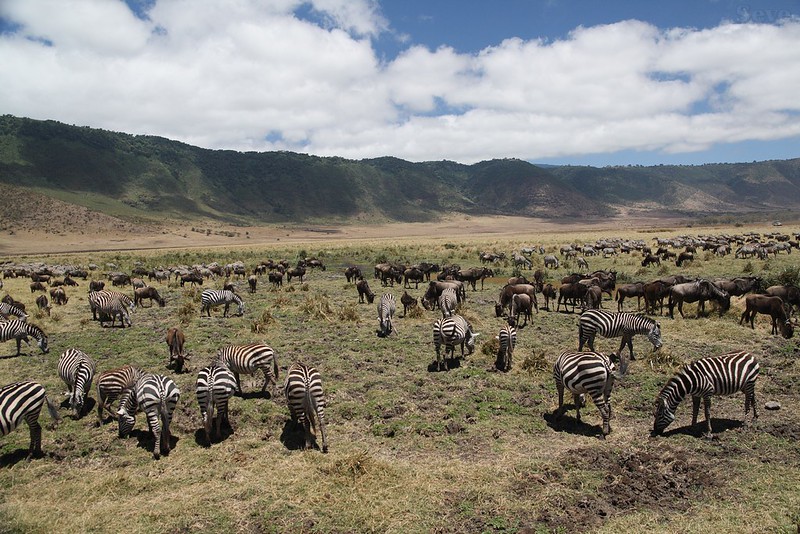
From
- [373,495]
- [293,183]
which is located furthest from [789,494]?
[293,183]

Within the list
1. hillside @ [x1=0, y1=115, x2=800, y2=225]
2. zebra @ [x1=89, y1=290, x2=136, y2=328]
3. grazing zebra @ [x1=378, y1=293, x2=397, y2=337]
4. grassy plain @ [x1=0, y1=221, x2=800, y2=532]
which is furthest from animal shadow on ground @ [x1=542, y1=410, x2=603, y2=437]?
hillside @ [x1=0, y1=115, x2=800, y2=225]

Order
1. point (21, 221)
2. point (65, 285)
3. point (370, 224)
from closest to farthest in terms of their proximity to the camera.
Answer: point (65, 285), point (21, 221), point (370, 224)

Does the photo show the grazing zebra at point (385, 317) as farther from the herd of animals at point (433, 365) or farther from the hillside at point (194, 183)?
the hillside at point (194, 183)

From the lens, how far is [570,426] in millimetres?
10875

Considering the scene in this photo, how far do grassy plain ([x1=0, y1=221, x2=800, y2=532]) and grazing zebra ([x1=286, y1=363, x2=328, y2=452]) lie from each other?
19.3 inches

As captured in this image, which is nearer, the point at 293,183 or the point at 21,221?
the point at 21,221

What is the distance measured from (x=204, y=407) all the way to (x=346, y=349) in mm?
7238

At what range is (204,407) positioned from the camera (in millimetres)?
10328

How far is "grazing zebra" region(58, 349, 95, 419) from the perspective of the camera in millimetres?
11727

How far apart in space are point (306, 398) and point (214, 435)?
245 cm

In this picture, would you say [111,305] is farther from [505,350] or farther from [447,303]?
[505,350]

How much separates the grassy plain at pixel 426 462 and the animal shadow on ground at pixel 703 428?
0.06 metres

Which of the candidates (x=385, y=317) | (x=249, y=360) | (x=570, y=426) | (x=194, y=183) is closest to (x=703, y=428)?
(x=570, y=426)

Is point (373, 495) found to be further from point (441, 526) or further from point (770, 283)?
point (770, 283)
